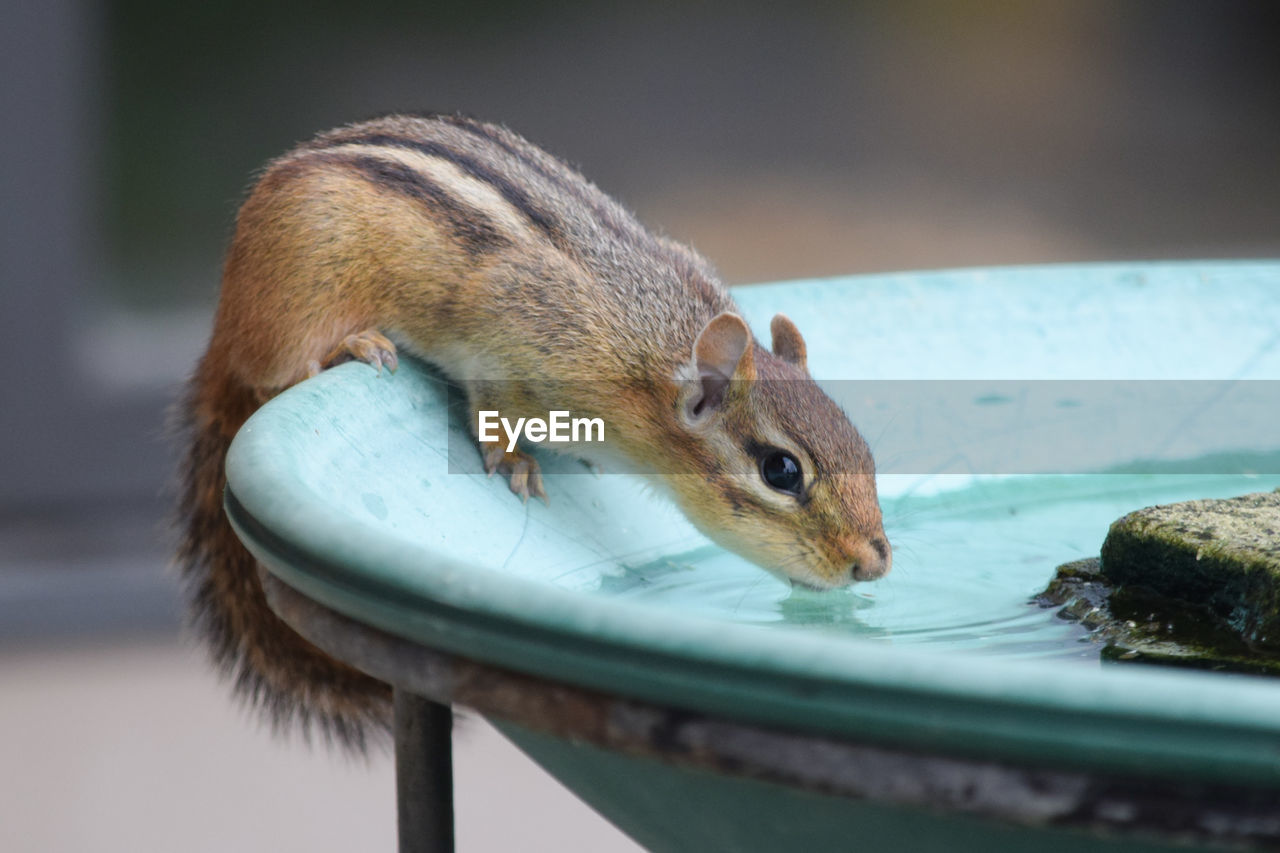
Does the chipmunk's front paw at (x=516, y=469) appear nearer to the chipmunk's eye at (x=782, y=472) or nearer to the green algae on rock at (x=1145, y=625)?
the chipmunk's eye at (x=782, y=472)

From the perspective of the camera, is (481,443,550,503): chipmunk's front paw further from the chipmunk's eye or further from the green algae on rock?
the green algae on rock

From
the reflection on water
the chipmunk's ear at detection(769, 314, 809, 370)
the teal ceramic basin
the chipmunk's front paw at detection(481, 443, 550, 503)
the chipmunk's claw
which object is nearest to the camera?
the teal ceramic basin

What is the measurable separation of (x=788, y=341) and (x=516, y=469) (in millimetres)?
378

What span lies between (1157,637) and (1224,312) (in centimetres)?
69

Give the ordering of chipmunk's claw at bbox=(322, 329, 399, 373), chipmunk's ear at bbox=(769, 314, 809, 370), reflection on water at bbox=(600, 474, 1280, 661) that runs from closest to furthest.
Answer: reflection on water at bbox=(600, 474, 1280, 661)
chipmunk's claw at bbox=(322, 329, 399, 373)
chipmunk's ear at bbox=(769, 314, 809, 370)

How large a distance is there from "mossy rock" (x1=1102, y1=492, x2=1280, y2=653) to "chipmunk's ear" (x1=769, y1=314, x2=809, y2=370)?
1.65 feet

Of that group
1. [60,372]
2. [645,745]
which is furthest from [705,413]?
[60,372]

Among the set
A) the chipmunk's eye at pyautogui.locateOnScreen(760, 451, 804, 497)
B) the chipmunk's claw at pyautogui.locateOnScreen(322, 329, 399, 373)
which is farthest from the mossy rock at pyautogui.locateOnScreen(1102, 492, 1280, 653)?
the chipmunk's claw at pyautogui.locateOnScreen(322, 329, 399, 373)

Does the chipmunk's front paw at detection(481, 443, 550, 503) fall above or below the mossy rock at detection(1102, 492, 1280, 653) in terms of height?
above

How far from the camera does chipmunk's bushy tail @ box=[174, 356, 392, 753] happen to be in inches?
64.7

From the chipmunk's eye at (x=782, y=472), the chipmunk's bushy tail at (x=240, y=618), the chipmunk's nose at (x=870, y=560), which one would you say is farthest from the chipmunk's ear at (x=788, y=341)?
the chipmunk's bushy tail at (x=240, y=618)

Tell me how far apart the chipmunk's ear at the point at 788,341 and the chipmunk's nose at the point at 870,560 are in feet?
0.87

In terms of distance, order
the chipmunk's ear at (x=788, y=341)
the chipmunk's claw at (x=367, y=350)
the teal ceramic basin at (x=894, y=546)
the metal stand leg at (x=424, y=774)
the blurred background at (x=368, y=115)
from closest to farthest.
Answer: the teal ceramic basin at (x=894, y=546) → the metal stand leg at (x=424, y=774) → the chipmunk's claw at (x=367, y=350) → the chipmunk's ear at (x=788, y=341) → the blurred background at (x=368, y=115)

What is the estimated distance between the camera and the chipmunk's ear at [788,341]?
169 cm
